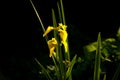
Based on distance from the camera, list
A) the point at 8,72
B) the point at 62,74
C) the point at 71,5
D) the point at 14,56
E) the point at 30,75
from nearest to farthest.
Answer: the point at 62,74, the point at 30,75, the point at 8,72, the point at 14,56, the point at 71,5

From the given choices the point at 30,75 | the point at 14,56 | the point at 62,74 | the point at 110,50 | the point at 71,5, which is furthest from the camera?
the point at 71,5

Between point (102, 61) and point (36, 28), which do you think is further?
point (36, 28)

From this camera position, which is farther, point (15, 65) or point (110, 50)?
point (15, 65)

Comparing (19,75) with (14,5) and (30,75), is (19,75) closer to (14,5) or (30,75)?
(30,75)

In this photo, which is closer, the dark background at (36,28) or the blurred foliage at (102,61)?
the blurred foliage at (102,61)

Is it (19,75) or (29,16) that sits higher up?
(29,16)

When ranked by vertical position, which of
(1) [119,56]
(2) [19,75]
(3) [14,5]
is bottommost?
(2) [19,75]

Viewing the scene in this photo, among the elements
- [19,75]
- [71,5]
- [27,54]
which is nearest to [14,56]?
[27,54]

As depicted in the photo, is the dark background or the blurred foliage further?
the dark background
